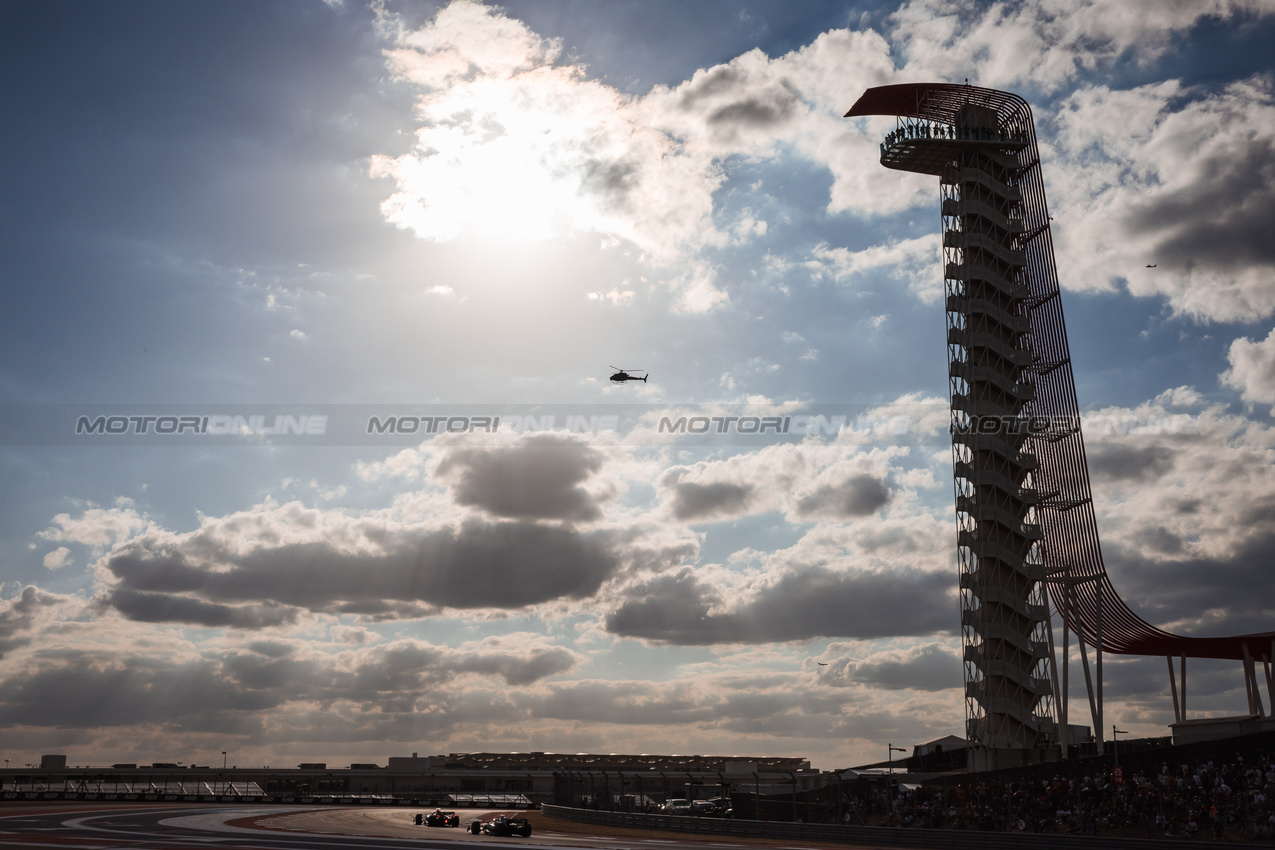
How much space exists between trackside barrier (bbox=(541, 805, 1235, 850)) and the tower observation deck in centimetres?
2650

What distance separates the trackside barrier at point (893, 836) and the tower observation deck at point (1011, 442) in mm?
26496

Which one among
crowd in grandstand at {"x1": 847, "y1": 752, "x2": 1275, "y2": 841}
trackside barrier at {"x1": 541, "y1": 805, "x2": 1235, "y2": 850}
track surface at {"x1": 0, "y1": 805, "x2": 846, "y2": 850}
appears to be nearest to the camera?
trackside barrier at {"x1": 541, "y1": 805, "x2": 1235, "y2": 850}

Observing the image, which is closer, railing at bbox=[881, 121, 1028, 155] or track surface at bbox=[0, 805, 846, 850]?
track surface at bbox=[0, 805, 846, 850]

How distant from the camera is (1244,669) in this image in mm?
62406

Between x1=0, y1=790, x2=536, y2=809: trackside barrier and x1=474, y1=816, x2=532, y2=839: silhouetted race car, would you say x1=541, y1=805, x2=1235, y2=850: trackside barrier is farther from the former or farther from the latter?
x1=0, y1=790, x2=536, y2=809: trackside barrier

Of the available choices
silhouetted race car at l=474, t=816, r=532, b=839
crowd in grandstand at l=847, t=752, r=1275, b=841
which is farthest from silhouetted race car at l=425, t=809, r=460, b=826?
crowd in grandstand at l=847, t=752, r=1275, b=841

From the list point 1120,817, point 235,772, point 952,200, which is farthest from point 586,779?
point 235,772

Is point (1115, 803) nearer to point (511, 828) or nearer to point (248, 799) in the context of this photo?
point (511, 828)

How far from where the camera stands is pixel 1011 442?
7481 centimetres

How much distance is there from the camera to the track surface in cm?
3928

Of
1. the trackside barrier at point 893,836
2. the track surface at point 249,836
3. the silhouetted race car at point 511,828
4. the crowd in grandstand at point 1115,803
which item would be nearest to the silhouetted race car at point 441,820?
the track surface at point 249,836

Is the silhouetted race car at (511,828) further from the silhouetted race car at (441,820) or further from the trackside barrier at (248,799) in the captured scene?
the trackside barrier at (248,799)

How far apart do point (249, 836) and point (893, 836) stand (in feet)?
90.3

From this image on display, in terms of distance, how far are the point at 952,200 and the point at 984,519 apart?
25354mm
